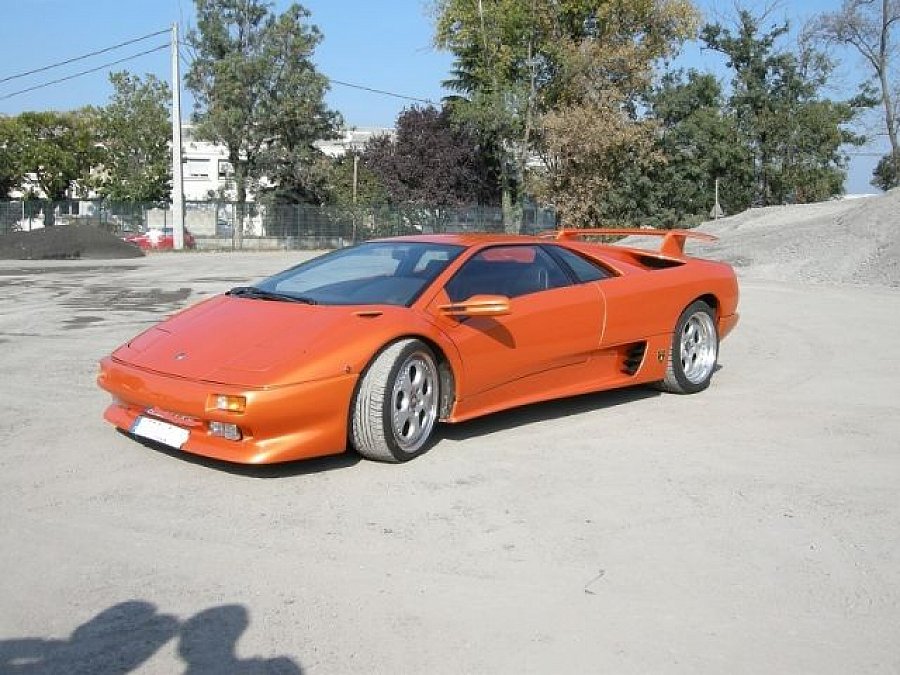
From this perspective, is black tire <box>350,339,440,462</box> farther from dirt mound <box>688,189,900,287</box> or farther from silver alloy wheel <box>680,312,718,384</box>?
dirt mound <box>688,189,900,287</box>

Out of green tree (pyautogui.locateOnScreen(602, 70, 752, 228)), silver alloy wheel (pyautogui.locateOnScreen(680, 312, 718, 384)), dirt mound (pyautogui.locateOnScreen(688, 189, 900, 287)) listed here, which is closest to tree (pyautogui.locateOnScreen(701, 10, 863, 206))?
green tree (pyautogui.locateOnScreen(602, 70, 752, 228))

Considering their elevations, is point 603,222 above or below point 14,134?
below

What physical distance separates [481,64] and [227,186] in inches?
554

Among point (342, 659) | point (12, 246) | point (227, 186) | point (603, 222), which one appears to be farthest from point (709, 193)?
point (342, 659)

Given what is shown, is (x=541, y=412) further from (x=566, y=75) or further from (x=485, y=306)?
(x=566, y=75)

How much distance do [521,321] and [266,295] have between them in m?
1.51

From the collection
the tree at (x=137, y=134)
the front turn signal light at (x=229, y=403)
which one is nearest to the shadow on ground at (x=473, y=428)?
the front turn signal light at (x=229, y=403)

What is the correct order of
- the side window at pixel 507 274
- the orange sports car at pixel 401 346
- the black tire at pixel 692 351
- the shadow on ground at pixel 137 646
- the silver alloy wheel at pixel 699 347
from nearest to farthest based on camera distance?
the shadow on ground at pixel 137 646 → the orange sports car at pixel 401 346 → the side window at pixel 507 274 → the black tire at pixel 692 351 → the silver alloy wheel at pixel 699 347

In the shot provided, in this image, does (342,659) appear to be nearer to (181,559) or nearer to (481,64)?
(181,559)

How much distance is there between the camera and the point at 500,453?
5117 mm

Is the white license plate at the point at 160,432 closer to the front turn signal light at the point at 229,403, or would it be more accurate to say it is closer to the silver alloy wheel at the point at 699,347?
the front turn signal light at the point at 229,403

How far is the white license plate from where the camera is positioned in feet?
15.1

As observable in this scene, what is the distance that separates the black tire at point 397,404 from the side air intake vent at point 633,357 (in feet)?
5.61

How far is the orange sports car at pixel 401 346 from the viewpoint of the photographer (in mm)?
4531
